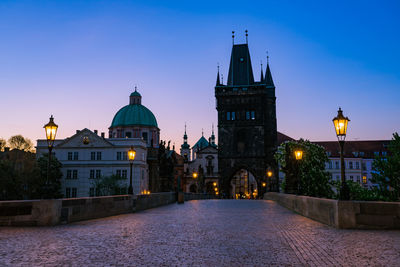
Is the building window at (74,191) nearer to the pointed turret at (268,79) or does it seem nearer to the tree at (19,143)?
the tree at (19,143)

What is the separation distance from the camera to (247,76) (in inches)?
3071

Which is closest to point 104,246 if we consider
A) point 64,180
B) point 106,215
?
point 106,215

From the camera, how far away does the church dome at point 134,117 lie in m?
84.2

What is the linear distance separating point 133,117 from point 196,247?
78426mm

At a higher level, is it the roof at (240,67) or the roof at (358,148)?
the roof at (240,67)

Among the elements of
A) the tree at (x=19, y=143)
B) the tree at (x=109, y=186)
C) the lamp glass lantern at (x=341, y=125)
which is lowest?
the tree at (x=109, y=186)

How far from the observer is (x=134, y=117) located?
8456 cm

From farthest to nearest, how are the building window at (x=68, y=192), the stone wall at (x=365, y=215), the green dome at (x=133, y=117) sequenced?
the green dome at (x=133, y=117) → the building window at (x=68, y=192) → the stone wall at (x=365, y=215)

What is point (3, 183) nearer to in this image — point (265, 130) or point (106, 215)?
point (106, 215)

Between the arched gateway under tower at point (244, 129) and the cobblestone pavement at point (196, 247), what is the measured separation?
2432 inches

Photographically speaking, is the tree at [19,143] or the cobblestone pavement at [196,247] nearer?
the cobblestone pavement at [196,247]

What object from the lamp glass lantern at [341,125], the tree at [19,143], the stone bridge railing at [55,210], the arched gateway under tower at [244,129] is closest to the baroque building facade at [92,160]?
the tree at [19,143]

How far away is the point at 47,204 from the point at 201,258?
6.96m

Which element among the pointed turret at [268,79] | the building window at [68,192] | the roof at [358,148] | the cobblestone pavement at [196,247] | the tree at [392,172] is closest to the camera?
the cobblestone pavement at [196,247]
